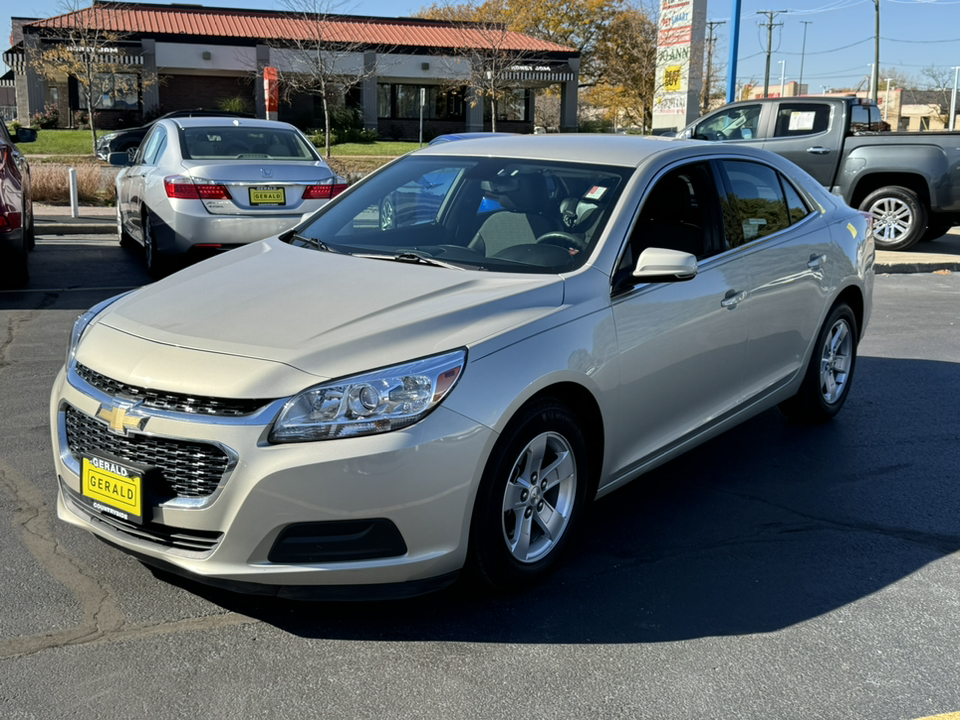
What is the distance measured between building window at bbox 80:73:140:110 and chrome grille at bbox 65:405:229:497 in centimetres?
3979

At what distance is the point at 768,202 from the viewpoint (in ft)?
17.3

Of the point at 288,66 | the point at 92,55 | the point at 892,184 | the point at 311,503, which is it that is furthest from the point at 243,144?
the point at 288,66

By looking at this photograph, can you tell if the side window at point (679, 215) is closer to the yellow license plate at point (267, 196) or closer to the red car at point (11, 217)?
the yellow license plate at point (267, 196)

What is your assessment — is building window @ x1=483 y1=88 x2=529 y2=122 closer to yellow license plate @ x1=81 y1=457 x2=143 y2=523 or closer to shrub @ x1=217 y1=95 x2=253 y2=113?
shrub @ x1=217 y1=95 x2=253 y2=113

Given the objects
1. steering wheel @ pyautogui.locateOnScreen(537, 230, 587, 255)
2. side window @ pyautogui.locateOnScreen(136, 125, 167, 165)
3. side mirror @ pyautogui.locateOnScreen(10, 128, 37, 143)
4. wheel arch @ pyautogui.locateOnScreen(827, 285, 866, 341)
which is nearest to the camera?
steering wheel @ pyautogui.locateOnScreen(537, 230, 587, 255)

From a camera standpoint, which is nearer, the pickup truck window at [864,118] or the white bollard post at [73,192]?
the pickup truck window at [864,118]

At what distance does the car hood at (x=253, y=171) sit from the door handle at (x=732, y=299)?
19.4 feet

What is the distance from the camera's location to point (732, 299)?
4641mm

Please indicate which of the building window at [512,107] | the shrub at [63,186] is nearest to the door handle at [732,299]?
the shrub at [63,186]

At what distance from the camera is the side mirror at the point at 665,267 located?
3.97 meters

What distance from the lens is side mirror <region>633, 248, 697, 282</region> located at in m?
3.97

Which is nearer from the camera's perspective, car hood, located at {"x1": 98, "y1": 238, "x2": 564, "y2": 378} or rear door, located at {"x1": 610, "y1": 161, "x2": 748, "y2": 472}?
car hood, located at {"x1": 98, "y1": 238, "x2": 564, "y2": 378}

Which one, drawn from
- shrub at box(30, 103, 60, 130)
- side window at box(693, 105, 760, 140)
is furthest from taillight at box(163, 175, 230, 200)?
shrub at box(30, 103, 60, 130)

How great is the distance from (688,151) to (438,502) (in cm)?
240
